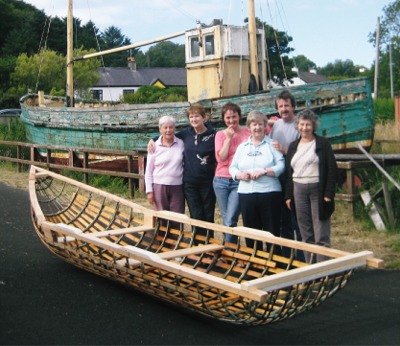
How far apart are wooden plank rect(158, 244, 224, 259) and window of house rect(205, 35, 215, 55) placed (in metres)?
10.2

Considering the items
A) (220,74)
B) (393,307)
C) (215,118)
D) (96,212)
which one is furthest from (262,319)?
(220,74)

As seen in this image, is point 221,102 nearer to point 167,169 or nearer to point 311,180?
point 167,169

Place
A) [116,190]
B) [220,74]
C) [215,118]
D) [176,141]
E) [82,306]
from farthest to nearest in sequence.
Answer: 1. [220,74]
2. [215,118]
3. [116,190]
4. [176,141]
5. [82,306]

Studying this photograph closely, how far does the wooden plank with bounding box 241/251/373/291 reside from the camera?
13.2 feet

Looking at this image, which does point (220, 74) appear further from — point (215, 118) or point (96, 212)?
point (96, 212)


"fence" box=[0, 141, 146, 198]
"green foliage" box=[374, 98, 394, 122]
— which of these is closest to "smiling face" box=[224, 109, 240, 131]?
"fence" box=[0, 141, 146, 198]

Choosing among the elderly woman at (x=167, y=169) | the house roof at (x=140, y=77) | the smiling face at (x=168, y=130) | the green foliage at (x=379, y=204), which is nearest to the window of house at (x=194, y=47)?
the green foliage at (x=379, y=204)

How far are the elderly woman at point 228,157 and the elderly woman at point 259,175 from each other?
251mm

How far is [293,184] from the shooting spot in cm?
580

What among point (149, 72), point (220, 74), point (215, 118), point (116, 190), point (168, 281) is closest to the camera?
point (168, 281)

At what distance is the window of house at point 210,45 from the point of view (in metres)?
15.4

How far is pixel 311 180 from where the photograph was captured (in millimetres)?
5688

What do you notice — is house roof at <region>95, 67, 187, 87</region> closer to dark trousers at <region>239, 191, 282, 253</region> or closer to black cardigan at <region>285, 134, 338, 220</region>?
dark trousers at <region>239, 191, 282, 253</region>

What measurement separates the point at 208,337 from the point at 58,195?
4.05 m
